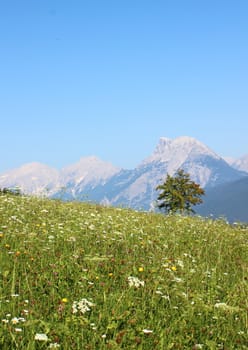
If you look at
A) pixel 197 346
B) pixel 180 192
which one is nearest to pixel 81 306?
pixel 197 346

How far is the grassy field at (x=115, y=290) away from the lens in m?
4.99

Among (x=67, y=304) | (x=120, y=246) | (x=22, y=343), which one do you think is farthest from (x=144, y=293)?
(x=120, y=246)

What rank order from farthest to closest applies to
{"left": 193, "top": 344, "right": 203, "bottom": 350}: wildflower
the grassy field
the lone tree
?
1. the lone tree
2. the grassy field
3. {"left": 193, "top": 344, "right": 203, "bottom": 350}: wildflower

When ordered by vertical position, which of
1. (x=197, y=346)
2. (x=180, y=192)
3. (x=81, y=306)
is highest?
(x=180, y=192)

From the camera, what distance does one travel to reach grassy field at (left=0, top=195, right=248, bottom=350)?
499 centimetres

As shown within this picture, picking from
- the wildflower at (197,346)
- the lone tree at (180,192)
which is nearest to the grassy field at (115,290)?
the wildflower at (197,346)

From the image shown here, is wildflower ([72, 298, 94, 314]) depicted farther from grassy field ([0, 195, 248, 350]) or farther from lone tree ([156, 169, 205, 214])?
lone tree ([156, 169, 205, 214])

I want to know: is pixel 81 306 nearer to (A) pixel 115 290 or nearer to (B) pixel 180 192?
(A) pixel 115 290

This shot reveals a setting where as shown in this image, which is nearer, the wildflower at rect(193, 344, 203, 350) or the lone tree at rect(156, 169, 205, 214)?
the wildflower at rect(193, 344, 203, 350)

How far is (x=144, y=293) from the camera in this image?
20.5ft

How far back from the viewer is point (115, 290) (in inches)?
257

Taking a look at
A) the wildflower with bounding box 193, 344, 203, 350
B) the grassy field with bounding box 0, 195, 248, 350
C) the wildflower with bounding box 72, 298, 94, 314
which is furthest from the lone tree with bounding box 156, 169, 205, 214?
the wildflower with bounding box 193, 344, 203, 350

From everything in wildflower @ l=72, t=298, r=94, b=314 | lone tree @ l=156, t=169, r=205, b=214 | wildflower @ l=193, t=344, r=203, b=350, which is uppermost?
lone tree @ l=156, t=169, r=205, b=214

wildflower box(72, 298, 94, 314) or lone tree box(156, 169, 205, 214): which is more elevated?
lone tree box(156, 169, 205, 214)
